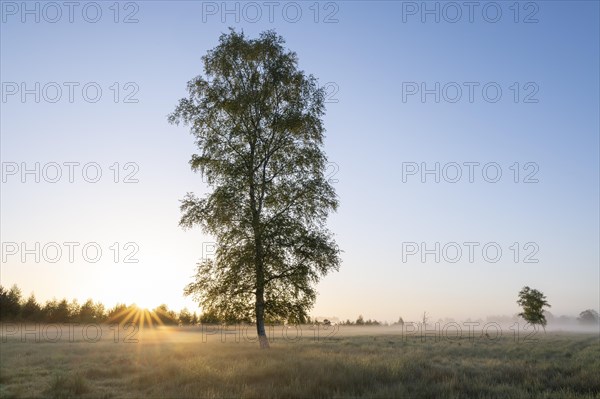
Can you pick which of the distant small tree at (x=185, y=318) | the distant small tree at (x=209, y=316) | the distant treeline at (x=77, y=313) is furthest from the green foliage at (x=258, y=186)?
the distant small tree at (x=185, y=318)

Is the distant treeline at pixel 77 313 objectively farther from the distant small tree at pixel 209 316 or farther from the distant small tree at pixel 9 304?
the distant small tree at pixel 209 316

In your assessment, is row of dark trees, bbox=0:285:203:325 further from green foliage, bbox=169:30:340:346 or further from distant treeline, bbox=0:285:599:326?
green foliage, bbox=169:30:340:346

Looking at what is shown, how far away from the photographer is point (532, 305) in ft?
246

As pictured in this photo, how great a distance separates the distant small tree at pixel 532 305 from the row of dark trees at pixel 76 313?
56.4 meters

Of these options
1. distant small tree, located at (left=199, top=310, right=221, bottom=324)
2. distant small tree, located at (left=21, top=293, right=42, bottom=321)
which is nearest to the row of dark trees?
distant small tree, located at (left=21, top=293, right=42, bottom=321)

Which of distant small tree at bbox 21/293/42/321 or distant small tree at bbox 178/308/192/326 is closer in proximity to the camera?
distant small tree at bbox 21/293/42/321

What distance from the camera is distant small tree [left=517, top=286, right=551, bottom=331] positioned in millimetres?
74812

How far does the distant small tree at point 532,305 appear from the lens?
74.8 metres

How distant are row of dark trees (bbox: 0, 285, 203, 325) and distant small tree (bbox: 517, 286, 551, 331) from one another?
56.4 meters

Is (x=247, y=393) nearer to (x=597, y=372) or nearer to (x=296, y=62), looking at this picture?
(x=597, y=372)

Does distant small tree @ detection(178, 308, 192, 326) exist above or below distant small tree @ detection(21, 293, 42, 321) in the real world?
below

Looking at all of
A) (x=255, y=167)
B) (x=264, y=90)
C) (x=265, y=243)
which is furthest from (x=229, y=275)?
(x=264, y=90)

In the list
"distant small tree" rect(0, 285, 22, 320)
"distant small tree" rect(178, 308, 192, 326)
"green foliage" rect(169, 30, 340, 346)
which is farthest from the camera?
"distant small tree" rect(178, 308, 192, 326)

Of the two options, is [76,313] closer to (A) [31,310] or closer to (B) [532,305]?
(A) [31,310]
